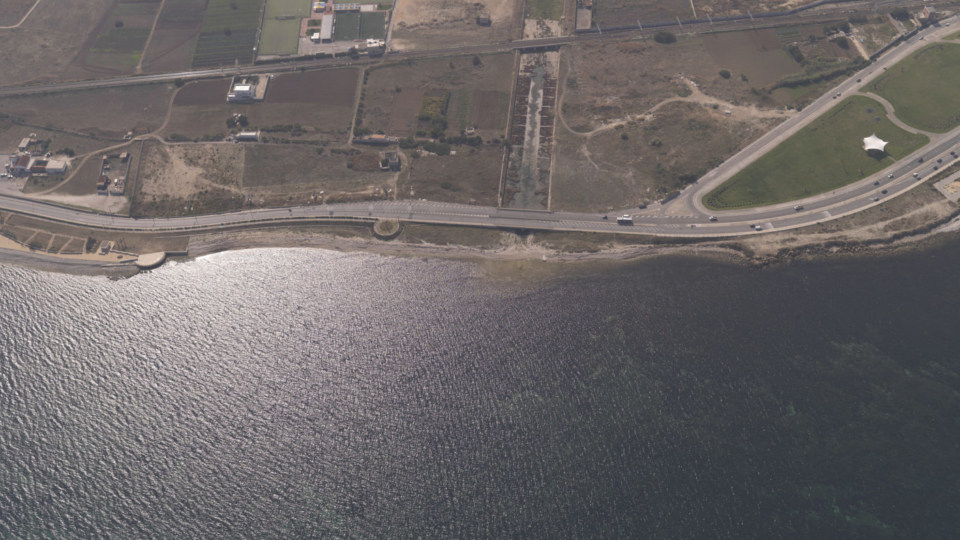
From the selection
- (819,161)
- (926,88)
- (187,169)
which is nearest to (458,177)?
(187,169)

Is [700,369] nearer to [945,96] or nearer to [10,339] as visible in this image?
[945,96]

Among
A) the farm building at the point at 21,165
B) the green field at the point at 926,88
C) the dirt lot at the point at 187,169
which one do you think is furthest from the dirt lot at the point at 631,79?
the farm building at the point at 21,165

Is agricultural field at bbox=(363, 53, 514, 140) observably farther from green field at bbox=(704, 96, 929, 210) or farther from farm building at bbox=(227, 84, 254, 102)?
green field at bbox=(704, 96, 929, 210)

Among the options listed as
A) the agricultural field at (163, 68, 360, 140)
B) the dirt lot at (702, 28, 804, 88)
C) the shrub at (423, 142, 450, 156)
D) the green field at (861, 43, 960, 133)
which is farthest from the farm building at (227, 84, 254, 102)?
the green field at (861, 43, 960, 133)

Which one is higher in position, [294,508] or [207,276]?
[207,276]

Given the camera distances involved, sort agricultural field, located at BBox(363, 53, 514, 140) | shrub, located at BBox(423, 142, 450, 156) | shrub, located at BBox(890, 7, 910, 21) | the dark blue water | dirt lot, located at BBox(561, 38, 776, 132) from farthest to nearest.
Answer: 1. shrub, located at BBox(890, 7, 910, 21)
2. agricultural field, located at BBox(363, 53, 514, 140)
3. dirt lot, located at BBox(561, 38, 776, 132)
4. shrub, located at BBox(423, 142, 450, 156)
5. the dark blue water

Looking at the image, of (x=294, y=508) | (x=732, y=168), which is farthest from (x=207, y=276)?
(x=732, y=168)

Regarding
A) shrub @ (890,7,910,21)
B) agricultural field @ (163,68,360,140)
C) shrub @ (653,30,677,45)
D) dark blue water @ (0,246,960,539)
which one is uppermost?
shrub @ (890,7,910,21)
